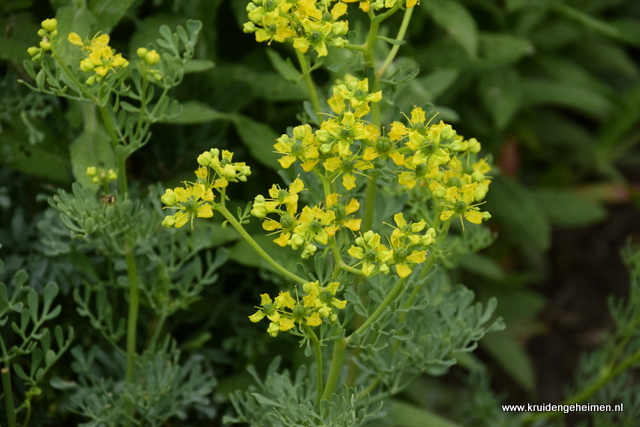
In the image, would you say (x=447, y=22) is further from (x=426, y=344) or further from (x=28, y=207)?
(x=28, y=207)

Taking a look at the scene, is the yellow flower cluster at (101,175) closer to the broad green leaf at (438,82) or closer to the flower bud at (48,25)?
the flower bud at (48,25)

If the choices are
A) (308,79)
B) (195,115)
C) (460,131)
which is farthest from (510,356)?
(308,79)

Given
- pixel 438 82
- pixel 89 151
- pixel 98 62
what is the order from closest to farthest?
1. pixel 98 62
2. pixel 89 151
3. pixel 438 82

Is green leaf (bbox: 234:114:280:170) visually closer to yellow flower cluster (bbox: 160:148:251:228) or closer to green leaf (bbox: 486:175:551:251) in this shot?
yellow flower cluster (bbox: 160:148:251:228)

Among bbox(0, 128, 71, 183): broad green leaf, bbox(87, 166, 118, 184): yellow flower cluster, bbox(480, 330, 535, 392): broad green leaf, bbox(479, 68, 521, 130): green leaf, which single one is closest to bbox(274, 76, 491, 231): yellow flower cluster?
bbox(87, 166, 118, 184): yellow flower cluster

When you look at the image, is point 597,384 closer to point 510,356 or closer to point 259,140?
point 510,356

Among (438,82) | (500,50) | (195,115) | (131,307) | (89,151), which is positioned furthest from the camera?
(500,50)

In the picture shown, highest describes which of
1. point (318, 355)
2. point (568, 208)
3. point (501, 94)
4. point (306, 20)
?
point (306, 20)
